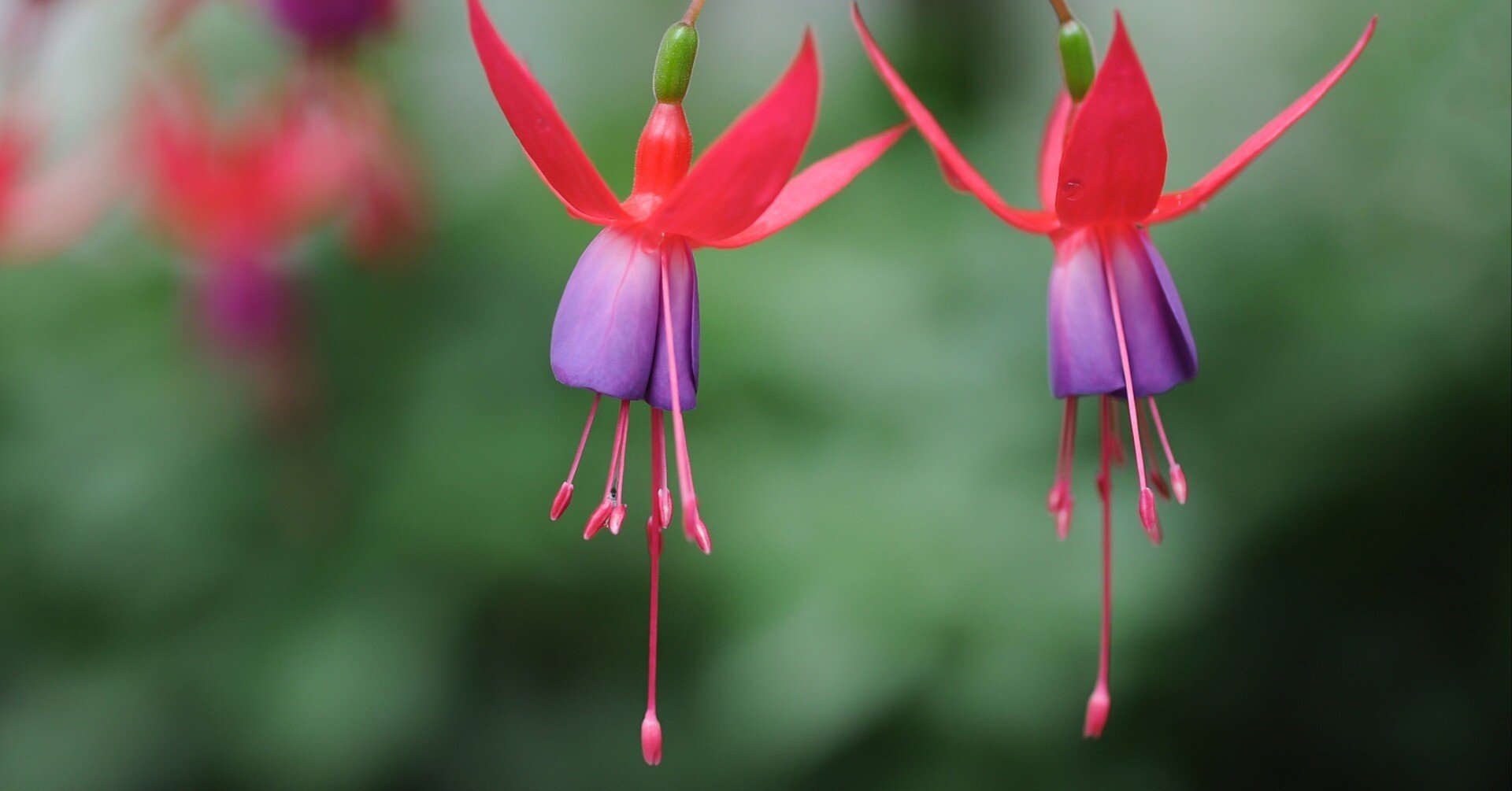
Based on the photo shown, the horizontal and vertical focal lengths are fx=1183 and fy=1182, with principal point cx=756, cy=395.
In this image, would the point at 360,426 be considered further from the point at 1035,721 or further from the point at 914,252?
the point at 1035,721

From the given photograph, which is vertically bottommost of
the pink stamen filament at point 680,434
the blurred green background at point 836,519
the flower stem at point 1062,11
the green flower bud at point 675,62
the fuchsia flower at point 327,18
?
the blurred green background at point 836,519

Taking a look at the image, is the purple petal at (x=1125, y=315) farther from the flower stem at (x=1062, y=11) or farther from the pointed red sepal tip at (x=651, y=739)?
the pointed red sepal tip at (x=651, y=739)

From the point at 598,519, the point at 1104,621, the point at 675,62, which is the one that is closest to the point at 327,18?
the point at 675,62

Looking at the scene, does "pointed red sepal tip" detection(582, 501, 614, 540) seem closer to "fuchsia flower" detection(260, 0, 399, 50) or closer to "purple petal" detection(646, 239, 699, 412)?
"purple petal" detection(646, 239, 699, 412)

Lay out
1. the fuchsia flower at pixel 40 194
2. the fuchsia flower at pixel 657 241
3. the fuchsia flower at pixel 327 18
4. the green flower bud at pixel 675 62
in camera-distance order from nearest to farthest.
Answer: the fuchsia flower at pixel 657 241
the green flower bud at pixel 675 62
the fuchsia flower at pixel 327 18
the fuchsia flower at pixel 40 194

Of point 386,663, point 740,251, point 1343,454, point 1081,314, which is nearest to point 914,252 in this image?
point 740,251

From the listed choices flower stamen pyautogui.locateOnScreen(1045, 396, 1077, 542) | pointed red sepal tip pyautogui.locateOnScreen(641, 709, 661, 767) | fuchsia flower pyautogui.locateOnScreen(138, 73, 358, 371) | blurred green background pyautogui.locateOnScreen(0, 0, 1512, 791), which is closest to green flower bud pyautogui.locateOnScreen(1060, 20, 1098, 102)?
flower stamen pyautogui.locateOnScreen(1045, 396, 1077, 542)

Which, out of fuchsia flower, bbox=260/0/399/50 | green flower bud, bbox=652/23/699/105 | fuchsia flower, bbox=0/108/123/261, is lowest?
fuchsia flower, bbox=0/108/123/261

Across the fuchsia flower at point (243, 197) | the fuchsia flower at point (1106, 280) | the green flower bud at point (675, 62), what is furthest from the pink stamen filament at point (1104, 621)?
the fuchsia flower at point (243, 197)
